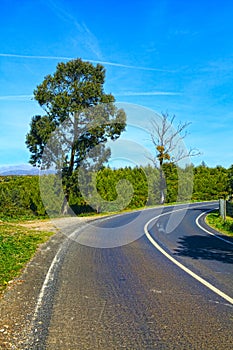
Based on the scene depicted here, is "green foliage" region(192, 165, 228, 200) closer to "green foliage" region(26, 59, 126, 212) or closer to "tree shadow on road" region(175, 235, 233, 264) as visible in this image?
"green foliage" region(26, 59, 126, 212)

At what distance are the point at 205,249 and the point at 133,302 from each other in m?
6.97

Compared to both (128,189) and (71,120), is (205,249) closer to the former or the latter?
(71,120)

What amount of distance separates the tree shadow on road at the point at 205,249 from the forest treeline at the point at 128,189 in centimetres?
1502

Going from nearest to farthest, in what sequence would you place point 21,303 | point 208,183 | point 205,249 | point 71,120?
point 21,303
point 205,249
point 71,120
point 208,183

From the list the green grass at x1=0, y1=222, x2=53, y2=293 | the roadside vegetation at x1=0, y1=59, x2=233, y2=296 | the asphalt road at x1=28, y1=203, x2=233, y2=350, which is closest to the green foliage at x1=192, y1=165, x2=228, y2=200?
the roadside vegetation at x1=0, y1=59, x2=233, y2=296

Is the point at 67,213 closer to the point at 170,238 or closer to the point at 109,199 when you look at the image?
the point at 109,199

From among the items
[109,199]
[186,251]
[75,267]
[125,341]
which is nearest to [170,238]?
[186,251]

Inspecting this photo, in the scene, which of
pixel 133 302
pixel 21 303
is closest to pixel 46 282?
pixel 21 303

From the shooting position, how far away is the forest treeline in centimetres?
3322

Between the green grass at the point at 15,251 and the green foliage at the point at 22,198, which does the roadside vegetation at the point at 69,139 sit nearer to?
the green foliage at the point at 22,198

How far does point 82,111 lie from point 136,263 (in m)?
23.3

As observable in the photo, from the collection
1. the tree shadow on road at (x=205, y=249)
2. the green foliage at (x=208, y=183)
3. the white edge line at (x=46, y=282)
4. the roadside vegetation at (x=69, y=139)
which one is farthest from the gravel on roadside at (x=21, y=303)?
the green foliage at (x=208, y=183)

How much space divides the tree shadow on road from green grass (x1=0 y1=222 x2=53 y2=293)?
4.75 m

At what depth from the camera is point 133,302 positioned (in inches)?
242
